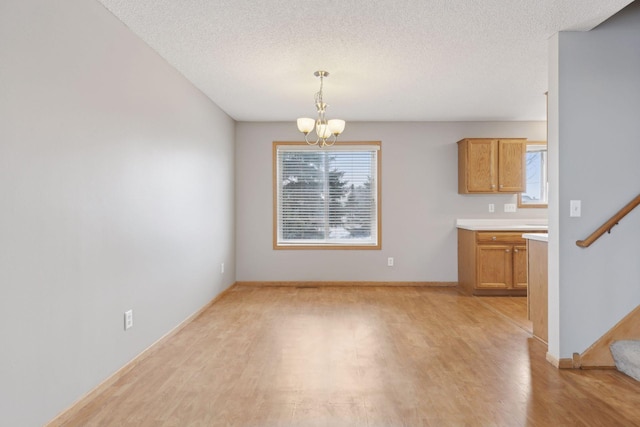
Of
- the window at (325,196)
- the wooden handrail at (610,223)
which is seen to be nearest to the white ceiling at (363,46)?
the window at (325,196)

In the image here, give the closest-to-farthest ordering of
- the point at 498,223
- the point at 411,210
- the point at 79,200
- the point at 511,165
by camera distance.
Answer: the point at 79,200
the point at 511,165
the point at 498,223
the point at 411,210

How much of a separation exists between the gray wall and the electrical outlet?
309 cm

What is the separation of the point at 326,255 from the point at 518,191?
2870 millimetres

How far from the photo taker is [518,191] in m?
5.65

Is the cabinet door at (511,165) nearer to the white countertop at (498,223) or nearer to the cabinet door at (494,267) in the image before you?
the white countertop at (498,223)

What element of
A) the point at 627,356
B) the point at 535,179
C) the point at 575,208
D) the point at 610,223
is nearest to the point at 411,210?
the point at 535,179

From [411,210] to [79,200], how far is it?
454cm

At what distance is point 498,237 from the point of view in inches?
207

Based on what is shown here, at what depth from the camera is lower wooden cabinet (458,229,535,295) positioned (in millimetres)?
5246

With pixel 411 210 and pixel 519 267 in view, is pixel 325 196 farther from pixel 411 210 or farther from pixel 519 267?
pixel 519 267

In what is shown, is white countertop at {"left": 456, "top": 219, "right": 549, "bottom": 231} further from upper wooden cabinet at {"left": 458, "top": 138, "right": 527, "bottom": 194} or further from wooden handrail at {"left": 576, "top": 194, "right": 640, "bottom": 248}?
wooden handrail at {"left": 576, "top": 194, "right": 640, "bottom": 248}

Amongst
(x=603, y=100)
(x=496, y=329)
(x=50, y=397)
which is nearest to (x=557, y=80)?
(x=603, y=100)

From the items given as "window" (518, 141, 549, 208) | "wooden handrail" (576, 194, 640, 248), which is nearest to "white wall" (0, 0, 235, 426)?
"wooden handrail" (576, 194, 640, 248)

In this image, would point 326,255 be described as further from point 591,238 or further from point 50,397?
point 50,397
